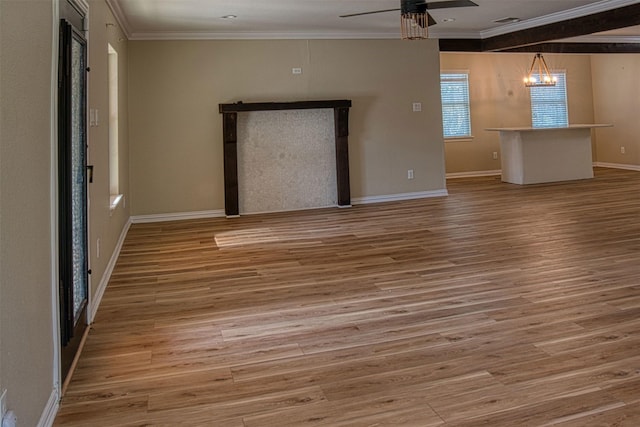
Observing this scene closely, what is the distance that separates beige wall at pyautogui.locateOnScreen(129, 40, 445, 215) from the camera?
6.79 meters

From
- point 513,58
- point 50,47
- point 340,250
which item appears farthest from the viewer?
point 513,58

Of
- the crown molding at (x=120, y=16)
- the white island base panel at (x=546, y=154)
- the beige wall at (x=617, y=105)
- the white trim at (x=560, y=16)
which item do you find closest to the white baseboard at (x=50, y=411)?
the crown molding at (x=120, y=16)

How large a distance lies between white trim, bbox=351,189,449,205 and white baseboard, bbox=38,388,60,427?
584 cm

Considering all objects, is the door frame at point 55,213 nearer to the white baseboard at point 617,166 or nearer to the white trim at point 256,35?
the white trim at point 256,35

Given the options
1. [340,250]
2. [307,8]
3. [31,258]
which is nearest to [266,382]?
[31,258]

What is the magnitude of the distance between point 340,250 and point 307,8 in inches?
112

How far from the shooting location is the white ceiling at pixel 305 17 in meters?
5.51

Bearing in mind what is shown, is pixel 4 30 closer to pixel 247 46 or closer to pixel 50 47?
pixel 50 47

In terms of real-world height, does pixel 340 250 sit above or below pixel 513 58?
below

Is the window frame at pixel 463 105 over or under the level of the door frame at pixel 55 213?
over

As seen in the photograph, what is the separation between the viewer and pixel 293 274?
4020mm

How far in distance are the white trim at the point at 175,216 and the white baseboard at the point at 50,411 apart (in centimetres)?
498

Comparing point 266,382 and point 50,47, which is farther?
point 266,382

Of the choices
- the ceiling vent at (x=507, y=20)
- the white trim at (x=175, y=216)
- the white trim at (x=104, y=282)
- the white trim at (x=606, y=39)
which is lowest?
the white trim at (x=104, y=282)
